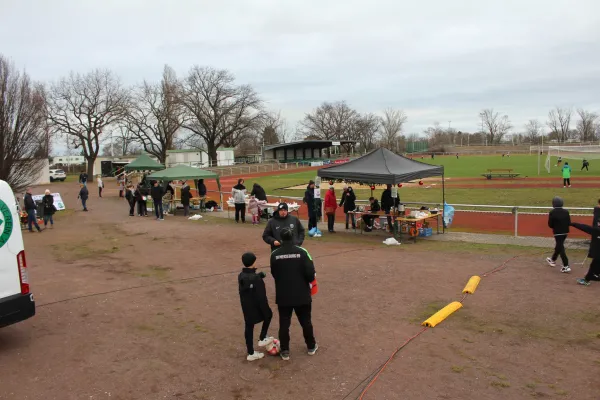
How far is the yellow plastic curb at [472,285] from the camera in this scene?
7.51 m

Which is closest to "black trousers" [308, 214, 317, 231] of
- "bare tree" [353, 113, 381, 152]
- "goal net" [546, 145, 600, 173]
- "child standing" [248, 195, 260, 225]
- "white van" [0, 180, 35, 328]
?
"child standing" [248, 195, 260, 225]

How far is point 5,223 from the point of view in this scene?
18.5 feet

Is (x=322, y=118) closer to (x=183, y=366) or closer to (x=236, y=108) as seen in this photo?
(x=236, y=108)

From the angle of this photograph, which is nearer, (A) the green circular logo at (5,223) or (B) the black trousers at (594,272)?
(A) the green circular logo at (5,223)

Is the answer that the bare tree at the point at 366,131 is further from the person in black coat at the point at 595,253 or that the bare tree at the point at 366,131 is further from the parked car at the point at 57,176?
the person in black coat at the point at 595,253

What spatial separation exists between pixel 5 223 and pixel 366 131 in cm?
11235

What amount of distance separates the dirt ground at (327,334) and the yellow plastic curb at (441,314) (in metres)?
0.09

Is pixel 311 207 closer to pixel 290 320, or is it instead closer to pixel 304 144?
pixel 290 320

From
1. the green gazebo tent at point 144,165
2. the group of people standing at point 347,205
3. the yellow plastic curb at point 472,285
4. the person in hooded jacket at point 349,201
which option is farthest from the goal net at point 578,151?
the yellow plastic curb at point 472,285

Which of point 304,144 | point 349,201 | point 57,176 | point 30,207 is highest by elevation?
point 304,144

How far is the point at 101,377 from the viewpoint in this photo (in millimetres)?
4875

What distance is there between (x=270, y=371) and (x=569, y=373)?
3194 millimetres

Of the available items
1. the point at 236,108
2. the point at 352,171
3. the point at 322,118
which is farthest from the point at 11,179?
the point at 322,118

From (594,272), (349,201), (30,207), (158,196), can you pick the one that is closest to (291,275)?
(594,272)
